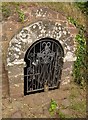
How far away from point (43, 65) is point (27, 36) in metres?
1.11

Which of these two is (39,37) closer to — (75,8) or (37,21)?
(37,21)

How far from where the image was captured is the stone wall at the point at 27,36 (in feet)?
19.8

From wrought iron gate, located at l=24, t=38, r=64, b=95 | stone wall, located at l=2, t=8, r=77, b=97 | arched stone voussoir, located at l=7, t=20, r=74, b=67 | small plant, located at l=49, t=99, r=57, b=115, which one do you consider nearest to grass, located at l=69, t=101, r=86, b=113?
small plant, located at l=49, t=99, r=57, b=115

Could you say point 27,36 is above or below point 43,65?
above

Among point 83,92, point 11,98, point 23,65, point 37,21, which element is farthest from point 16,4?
point 83,92

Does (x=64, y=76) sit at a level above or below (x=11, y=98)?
above

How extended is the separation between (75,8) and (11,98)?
310cm

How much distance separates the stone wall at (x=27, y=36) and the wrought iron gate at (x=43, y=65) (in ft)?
0.69

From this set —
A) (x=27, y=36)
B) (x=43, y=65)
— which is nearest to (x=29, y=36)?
(x=27, y=36)

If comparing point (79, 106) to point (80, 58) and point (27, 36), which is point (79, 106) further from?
point (27, 36)

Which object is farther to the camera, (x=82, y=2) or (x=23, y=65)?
(x=82, y=2)

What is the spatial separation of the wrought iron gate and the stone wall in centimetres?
21

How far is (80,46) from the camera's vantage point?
6.98m

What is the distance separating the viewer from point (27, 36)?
19.8 ft
